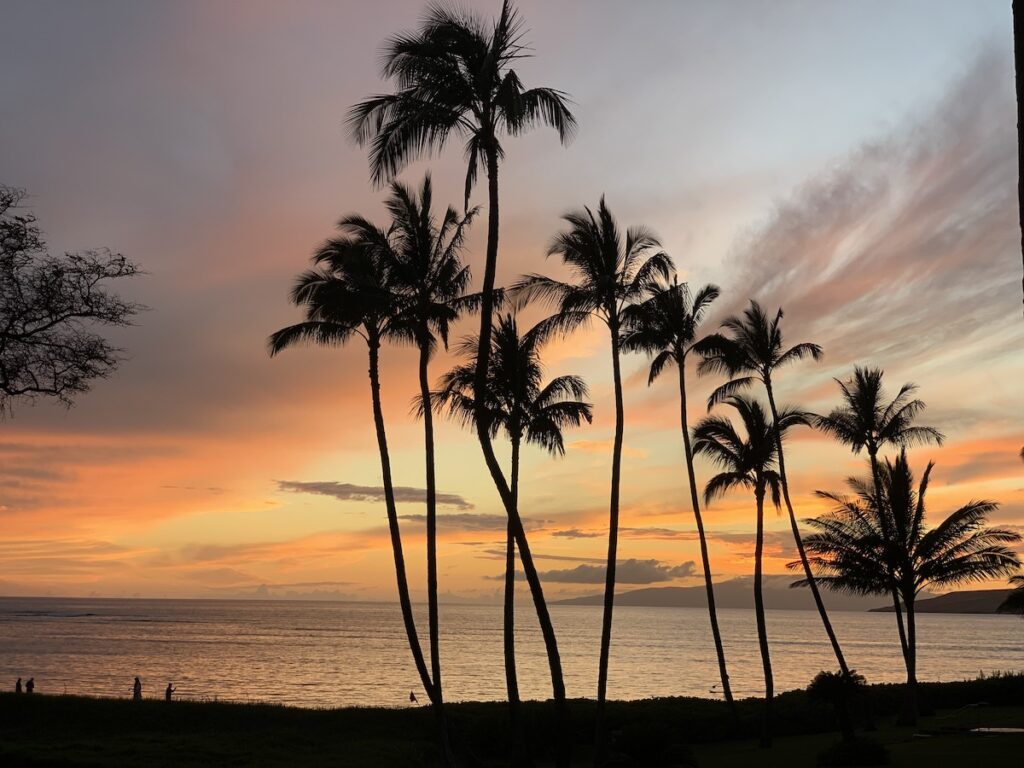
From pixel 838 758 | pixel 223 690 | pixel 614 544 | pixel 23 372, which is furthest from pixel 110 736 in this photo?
pixel 223 690

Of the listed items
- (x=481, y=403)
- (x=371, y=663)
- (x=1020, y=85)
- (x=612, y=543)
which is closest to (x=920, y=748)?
(x=612, y=543)

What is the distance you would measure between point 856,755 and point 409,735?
12.9m

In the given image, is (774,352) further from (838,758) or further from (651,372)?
(838,758)

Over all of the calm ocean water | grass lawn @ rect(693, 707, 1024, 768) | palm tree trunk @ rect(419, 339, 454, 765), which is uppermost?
palm tree trunk @ rect(419, 339, 454, 765)

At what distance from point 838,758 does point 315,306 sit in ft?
58.7

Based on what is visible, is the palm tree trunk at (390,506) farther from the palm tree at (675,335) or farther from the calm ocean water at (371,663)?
the calm ocean water at (371,663)

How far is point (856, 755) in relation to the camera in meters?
20.9

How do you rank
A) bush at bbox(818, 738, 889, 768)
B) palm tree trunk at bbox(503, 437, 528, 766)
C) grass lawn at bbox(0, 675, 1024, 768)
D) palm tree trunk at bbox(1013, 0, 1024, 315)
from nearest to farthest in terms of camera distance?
palm tree trunk at bbox(1013, 0, 1024, 315) → grass lawn at bbox(0, 675, 1024, 768) → bush at bbox(818, 738, 889, 768) → palm tree trunk at bbox(503, 437, 528, 766)

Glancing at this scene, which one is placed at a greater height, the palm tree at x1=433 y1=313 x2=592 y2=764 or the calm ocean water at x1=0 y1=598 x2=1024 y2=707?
the palm tree at x1=433 y1=313 x2=592 y2=764

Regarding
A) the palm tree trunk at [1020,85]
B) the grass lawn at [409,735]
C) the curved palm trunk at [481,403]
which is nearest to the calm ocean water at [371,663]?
the grass lawn at [409,735]

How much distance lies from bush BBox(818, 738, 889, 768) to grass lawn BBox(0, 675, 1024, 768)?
42 cm

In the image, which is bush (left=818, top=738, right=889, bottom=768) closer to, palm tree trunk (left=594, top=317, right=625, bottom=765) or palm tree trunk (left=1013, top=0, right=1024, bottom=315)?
palm tree trunk (left=594, top=317, right=625, bottom=765)

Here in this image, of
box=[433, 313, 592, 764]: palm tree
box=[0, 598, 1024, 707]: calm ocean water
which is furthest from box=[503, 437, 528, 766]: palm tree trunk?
box=[0, 598, 1024, 707]: calm ocean water

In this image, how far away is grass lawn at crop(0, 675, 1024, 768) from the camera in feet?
67.2
